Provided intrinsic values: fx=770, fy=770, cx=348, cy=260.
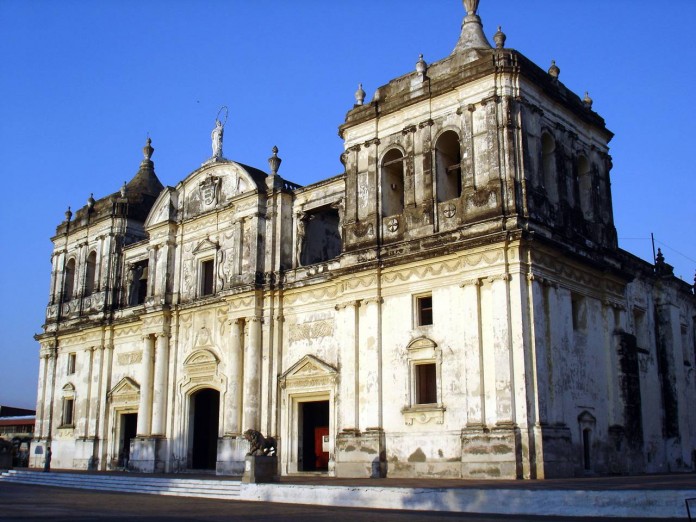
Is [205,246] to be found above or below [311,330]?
above

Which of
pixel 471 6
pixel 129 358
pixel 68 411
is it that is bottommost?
pixel 68 411

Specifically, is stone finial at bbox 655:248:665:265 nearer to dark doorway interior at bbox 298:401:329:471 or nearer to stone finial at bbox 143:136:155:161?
dark doorway interior at bbox 298:401:329:471

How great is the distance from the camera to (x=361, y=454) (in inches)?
905

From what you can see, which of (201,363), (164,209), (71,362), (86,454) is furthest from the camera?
(71,362)

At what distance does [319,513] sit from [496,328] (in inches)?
331

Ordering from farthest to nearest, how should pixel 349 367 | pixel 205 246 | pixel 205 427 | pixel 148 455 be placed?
pixel 205 427, pixel 205 246, pixel 148 455, pixel 349 367

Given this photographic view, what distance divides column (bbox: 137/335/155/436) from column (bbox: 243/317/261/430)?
5754mm

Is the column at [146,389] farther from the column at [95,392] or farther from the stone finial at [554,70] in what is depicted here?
the stone finial at [554,70]

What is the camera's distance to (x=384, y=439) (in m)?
22.8

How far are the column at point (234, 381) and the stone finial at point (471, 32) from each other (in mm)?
12532

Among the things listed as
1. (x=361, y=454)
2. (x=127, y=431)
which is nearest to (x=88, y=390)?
(x=127, y=431)

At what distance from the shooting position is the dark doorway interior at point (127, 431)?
108ft

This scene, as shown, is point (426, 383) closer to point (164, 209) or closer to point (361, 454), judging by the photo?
point (361, 454)

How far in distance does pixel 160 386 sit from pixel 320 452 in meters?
7.83
